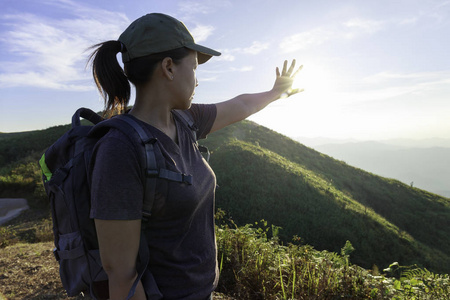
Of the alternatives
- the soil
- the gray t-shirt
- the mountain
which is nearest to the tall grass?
the soil

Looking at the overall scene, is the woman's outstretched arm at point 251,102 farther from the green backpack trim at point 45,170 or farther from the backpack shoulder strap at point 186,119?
the green backpack trim at point 45,170

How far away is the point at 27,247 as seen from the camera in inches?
302

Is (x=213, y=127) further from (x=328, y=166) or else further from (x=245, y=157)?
(x=328, y=166)

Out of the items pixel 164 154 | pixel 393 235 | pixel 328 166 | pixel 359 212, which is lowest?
pixel 393 235

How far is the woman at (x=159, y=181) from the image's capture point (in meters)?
1.34

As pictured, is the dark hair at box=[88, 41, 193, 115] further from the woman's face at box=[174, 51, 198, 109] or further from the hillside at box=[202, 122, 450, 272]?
the hillside at box=[202, 122, 450, 272]

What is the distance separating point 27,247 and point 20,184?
964 cm

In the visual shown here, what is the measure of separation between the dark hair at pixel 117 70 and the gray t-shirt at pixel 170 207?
341mm

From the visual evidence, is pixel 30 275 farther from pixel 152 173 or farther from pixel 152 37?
pixel 152 37

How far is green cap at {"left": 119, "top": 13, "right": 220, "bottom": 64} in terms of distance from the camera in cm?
163

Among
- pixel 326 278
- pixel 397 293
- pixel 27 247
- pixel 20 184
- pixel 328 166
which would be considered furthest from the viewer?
pixel 328 166

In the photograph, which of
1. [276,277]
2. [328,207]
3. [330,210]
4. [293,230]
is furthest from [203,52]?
[328,207]

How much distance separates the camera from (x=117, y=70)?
178 centimetres

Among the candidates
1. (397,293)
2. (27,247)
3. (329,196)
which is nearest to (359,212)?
(329,196)
